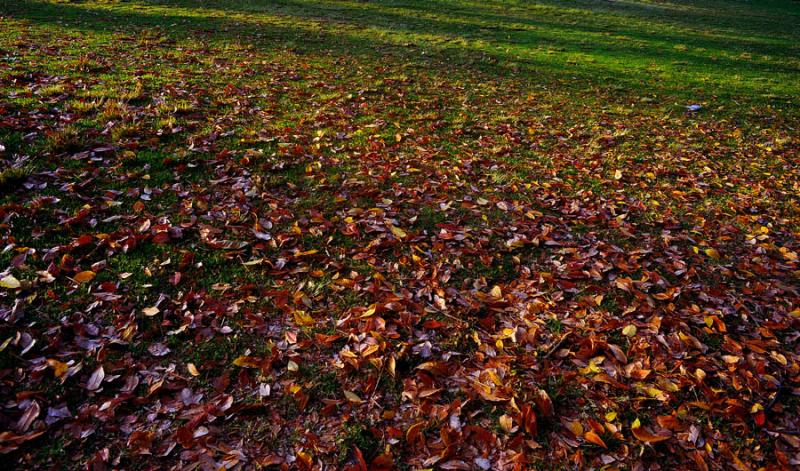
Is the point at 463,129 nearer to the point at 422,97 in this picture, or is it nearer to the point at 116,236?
the point at 422,97

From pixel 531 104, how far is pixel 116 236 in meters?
8.75

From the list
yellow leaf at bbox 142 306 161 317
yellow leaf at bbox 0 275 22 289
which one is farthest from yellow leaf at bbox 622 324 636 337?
yellow leaf at bbox 0 275 22 289

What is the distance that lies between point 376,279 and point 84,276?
8.44ft

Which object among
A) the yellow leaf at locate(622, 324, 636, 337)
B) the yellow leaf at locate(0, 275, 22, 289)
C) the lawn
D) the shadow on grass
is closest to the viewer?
the lawn

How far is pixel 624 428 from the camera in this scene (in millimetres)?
3041

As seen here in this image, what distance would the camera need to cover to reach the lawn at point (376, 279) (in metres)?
2.89

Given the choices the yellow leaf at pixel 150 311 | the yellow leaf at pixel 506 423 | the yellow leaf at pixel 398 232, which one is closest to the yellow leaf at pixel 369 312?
the yellow leaf at pixel 398 232

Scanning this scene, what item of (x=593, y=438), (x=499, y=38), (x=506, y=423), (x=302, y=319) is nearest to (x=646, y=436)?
(x=593, y=438)

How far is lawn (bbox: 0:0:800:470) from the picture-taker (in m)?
2.89

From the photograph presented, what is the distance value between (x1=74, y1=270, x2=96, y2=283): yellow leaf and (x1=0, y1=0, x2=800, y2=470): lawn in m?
0.06

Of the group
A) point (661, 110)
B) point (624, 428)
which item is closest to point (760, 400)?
point (624, 428)

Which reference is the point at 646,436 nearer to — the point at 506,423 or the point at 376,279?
the point at 506,423

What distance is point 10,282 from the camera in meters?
3.52

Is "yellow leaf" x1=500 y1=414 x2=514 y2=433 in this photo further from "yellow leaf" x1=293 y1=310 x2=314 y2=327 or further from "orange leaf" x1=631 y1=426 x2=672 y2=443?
"yellow leaf" x1=293 y1=310 x2=314 y2=327
